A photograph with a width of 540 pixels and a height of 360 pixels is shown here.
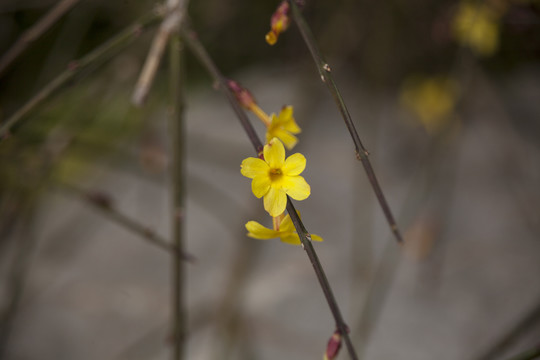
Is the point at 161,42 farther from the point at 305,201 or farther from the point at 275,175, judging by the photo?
the point at 305,201

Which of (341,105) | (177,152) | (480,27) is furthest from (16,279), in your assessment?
(480,27)

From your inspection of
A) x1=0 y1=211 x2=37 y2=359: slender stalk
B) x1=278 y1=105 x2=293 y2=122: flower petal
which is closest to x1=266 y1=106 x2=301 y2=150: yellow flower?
x1=278 y1=105 x2=293 y2=122: flower petal

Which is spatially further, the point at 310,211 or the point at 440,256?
the point at 310,211

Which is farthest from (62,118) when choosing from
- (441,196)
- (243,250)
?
(441,196)

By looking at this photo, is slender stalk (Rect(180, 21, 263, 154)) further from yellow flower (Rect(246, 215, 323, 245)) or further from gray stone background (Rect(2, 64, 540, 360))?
gray stone background (Rect(2, 64, 540, 360))

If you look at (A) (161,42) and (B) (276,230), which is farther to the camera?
(A) (161,42)

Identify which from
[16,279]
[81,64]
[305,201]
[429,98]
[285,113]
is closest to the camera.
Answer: [285,113]

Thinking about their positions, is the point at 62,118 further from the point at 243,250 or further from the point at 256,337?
the point at 256,337
